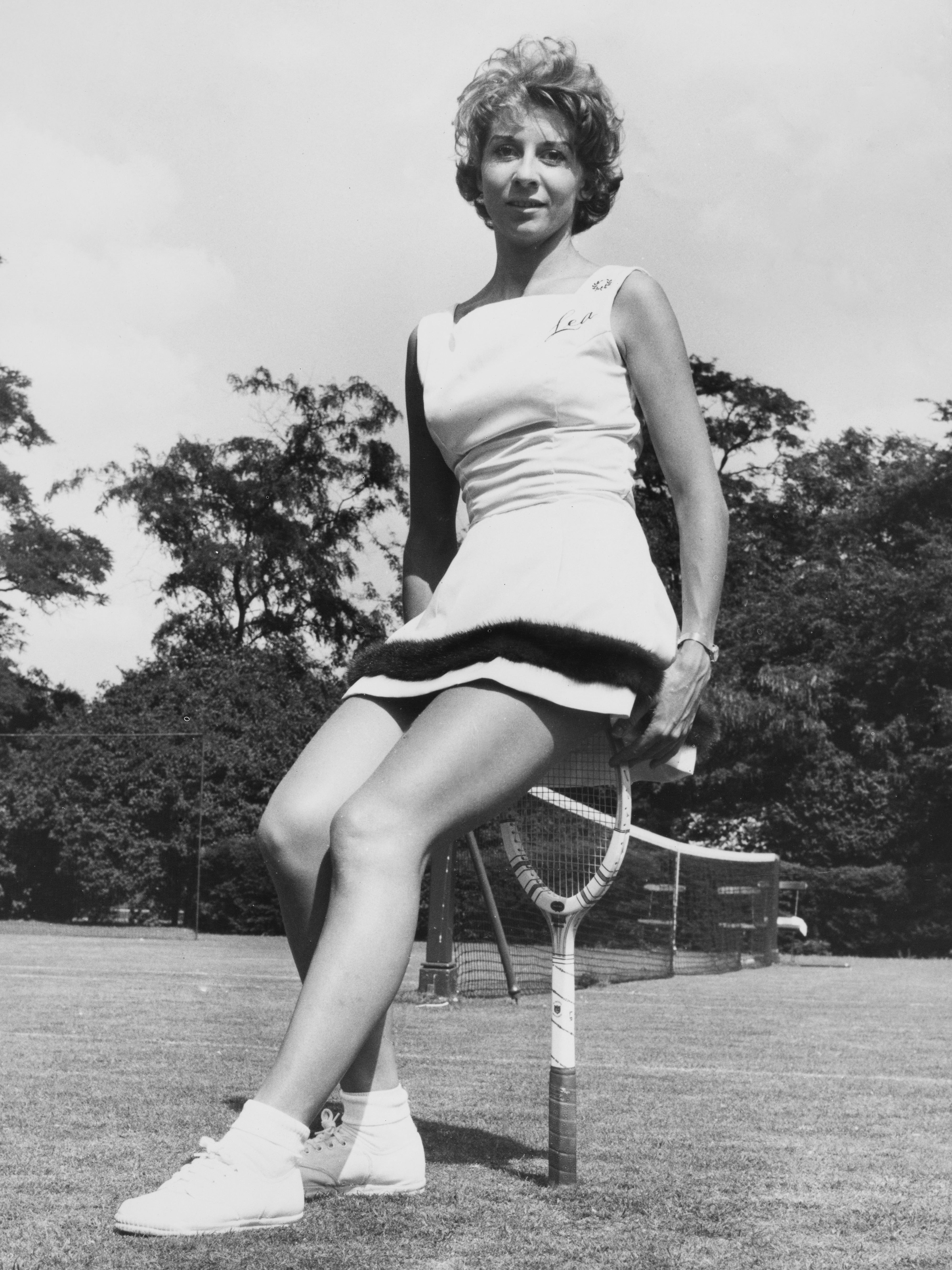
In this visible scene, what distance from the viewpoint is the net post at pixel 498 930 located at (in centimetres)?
958

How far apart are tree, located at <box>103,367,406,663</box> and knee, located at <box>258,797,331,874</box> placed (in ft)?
116

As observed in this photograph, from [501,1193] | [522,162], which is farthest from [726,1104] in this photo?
[522,162]

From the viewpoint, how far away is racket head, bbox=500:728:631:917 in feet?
9.95

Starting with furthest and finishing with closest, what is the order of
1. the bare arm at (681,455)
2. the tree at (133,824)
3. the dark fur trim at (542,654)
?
1. the tree at (133,824)
2. the bare arm at (681,455)
3. the dark fur trim at (542,654)

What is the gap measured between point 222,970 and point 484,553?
36.3 ft

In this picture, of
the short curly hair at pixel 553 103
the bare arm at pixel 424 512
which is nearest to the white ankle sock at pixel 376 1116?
the bare arm at pixel 424 512

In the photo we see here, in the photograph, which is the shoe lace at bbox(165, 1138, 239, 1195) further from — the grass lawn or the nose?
the nose

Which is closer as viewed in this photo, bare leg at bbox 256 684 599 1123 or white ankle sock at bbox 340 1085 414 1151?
bare leg at bbox 256 684 599 1123

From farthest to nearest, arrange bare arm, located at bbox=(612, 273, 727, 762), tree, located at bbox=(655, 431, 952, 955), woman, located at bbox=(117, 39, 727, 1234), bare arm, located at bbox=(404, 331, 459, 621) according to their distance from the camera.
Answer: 1. tree, located at bbox=(655, 431, 952, 955)
2. bare arm, located at bbox=(404, 331, 459, 621)
3. bare arm, located at bbox=(612, 273, 727, 762)
4. woman, located at bbox=(117, 39, 727, 1234)

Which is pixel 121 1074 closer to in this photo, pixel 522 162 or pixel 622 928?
pixel 522 162

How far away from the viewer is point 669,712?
2848 millimetres

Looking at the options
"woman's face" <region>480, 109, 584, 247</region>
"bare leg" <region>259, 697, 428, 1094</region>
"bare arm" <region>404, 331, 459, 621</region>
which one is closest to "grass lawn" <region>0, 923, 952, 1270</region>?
"bare leg" <region>259, 697, 428, 1094</region>

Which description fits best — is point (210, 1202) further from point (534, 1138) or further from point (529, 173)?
point (529, 173)

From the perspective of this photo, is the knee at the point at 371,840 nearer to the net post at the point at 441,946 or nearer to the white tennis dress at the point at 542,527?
the white tennis dress at the point at 542,527
